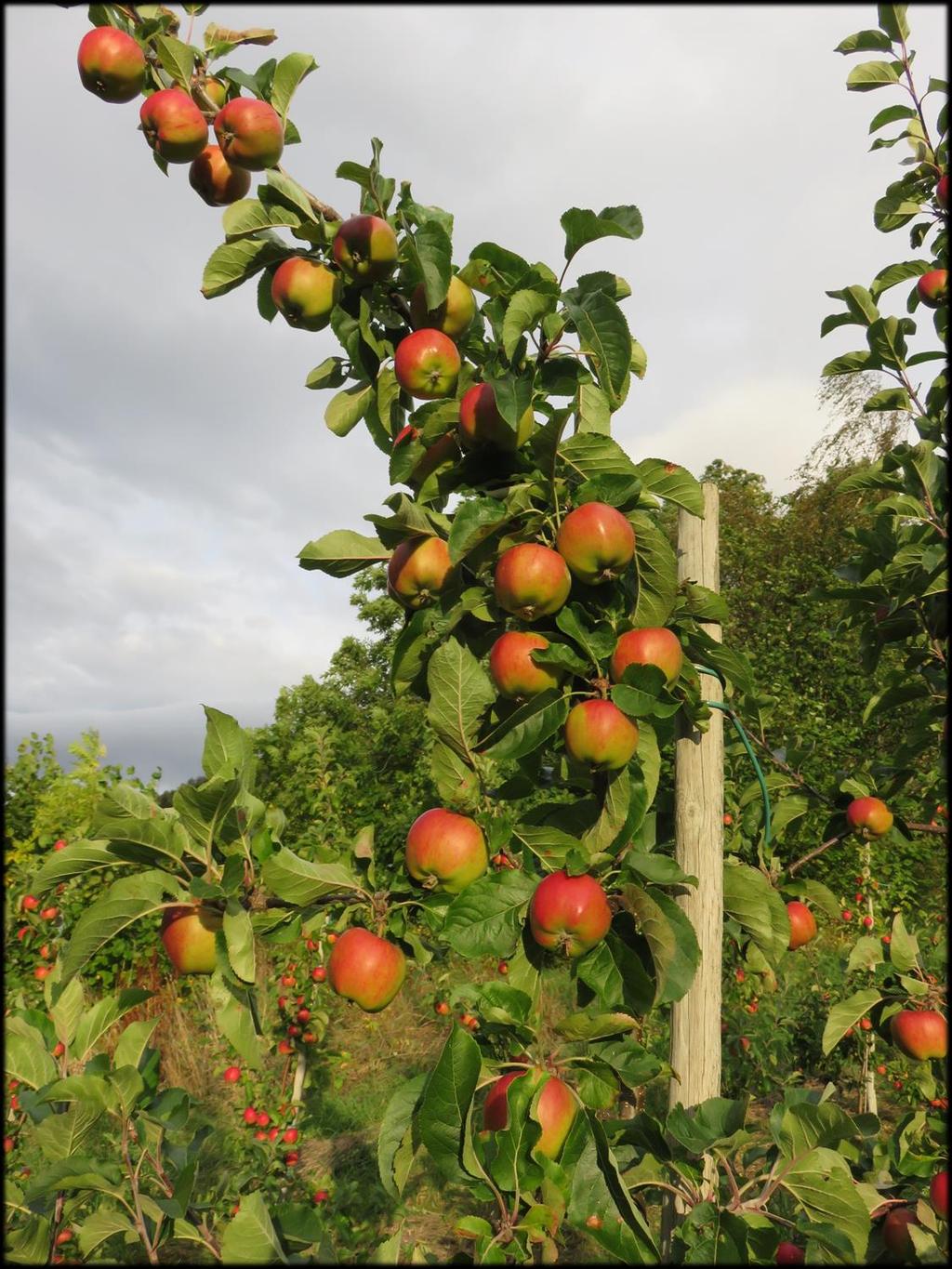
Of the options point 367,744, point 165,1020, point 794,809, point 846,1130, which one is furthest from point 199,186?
point 367,744

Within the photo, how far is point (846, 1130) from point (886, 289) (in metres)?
2.33

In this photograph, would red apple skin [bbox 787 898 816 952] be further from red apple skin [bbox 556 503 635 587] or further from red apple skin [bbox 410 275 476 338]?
red apple skin [bbox 410 275 476 338]

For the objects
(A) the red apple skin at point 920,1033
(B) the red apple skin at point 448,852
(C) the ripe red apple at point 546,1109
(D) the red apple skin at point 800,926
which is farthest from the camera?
(D) the red apple skin at point 800,926

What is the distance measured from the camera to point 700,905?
1.54 metres

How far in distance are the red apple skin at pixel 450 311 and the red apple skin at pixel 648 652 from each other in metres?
0.65

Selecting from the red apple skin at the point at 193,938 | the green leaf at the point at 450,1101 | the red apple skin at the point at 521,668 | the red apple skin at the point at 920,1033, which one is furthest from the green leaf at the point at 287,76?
the red apple skin at the point at 920,1033

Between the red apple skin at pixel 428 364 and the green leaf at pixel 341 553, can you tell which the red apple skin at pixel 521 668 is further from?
the red apple skin at pixel 428 364

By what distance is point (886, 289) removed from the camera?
2529 millimetres

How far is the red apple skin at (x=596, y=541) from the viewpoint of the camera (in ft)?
4.13

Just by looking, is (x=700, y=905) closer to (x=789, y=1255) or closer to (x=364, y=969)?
(x=789, y=1255)

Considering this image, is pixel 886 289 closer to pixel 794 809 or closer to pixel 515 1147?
pixel 794 809

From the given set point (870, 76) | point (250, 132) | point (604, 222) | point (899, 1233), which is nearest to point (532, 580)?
point (604, 222)

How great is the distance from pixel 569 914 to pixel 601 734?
0.26 m

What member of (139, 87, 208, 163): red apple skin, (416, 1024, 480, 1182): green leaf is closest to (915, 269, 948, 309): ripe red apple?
(139, 87, 208, 163): red apple skin
